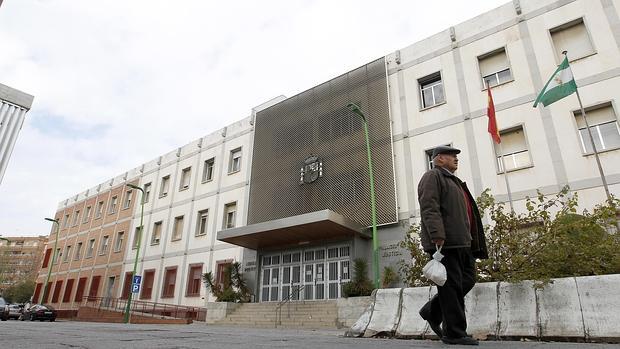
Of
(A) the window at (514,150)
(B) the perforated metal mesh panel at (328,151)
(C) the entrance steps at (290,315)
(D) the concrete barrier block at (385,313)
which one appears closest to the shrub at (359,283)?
(C) the entrance steps at (290,315)

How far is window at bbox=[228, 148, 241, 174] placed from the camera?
24475 mm

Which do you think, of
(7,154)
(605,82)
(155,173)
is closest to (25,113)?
(7,154)

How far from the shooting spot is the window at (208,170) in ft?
85.5

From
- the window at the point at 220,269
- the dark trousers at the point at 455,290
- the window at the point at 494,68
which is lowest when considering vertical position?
the dark trousers at the point at 455,290

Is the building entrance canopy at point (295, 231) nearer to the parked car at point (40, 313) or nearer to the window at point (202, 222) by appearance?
the window at point (202, 222)

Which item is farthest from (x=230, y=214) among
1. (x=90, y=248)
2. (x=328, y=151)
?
(x=90, y=248)

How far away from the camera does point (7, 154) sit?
847 cm

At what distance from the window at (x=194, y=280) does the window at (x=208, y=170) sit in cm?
583

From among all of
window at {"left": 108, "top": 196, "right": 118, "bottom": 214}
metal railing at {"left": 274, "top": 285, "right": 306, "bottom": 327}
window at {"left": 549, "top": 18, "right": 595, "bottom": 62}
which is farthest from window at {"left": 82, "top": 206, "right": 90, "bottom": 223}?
window at {"left": 549, "top": 18, "right": 595, "bottom": 62}

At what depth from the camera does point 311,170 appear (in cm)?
1981

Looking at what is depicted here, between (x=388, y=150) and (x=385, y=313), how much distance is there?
12498 mm

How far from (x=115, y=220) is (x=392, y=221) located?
2456 cm

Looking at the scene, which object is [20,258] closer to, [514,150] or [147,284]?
[147,284]

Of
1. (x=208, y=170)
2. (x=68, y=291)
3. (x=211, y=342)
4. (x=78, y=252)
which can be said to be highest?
(x=208, y=170)
